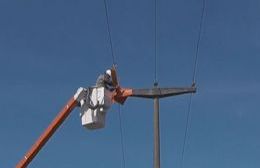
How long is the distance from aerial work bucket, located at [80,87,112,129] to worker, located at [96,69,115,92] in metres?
0.21

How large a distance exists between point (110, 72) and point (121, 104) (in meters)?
1.56

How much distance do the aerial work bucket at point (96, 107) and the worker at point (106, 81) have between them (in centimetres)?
21

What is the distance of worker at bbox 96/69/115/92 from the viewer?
80.4 feet

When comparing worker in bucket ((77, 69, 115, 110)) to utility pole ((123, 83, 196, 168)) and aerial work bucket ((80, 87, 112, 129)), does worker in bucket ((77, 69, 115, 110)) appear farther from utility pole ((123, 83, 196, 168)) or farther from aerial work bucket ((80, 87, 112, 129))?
utility pole ((123, 83, 196, 168))

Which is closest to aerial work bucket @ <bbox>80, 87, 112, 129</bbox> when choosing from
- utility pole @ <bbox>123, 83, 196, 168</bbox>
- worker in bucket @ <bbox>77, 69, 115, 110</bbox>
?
worker in bucket @ <bbox>77, 69, 115, 110</bbox>

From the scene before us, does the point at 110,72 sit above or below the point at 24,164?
above

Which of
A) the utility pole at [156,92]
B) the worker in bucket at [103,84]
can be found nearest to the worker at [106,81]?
the worker in bucket at [103,84]

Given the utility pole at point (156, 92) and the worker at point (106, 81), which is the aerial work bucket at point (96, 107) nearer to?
the worker at point (106, 81)

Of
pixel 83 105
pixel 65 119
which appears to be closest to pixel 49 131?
pixel 65 119

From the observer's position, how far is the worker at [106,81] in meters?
24.5

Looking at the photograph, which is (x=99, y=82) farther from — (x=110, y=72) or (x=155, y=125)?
(x=155, y=125)

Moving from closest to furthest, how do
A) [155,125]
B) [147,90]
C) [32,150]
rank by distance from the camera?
[155,125] < [147,90] < [32,150]

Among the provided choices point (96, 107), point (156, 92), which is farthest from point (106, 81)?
point (156, 92)

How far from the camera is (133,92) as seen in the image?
25.5m
